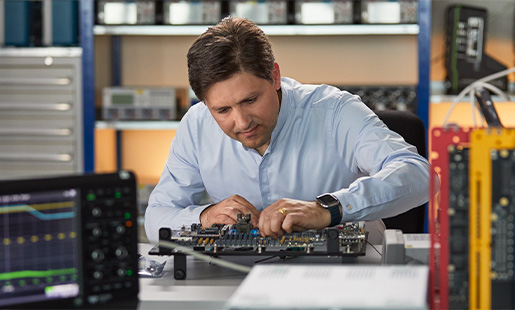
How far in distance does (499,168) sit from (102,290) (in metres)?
0.56

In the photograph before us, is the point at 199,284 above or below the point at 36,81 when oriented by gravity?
below

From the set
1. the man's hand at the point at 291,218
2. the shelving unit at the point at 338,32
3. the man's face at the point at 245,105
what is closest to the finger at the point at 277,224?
the man's hand at the point at 291,218

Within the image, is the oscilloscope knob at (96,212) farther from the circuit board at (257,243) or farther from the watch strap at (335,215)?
the watch strap at (335,215)

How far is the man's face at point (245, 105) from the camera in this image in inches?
65.2

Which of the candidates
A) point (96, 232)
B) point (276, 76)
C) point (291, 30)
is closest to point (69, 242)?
point (96, 232)

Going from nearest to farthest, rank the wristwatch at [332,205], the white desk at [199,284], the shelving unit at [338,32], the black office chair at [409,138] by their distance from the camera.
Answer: the white desk at [199,284] < the wristwatch at [332,205] < the black office chair at [409,138] < the shelving unit at [338,32]

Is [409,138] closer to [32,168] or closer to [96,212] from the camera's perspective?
[96,212]

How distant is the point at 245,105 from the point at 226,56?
0.41 feet

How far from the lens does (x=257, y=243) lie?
1279 mm

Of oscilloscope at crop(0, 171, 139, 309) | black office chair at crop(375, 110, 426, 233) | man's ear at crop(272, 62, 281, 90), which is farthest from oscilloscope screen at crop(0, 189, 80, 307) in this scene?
black office chair at crop(375, 110, 426, 233)

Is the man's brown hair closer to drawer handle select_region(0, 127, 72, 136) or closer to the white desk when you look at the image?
the white desk

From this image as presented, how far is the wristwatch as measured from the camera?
1.39 metres

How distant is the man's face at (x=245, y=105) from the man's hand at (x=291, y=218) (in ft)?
1.28

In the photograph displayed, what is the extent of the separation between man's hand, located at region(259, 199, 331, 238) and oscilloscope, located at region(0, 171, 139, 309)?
0.33m
